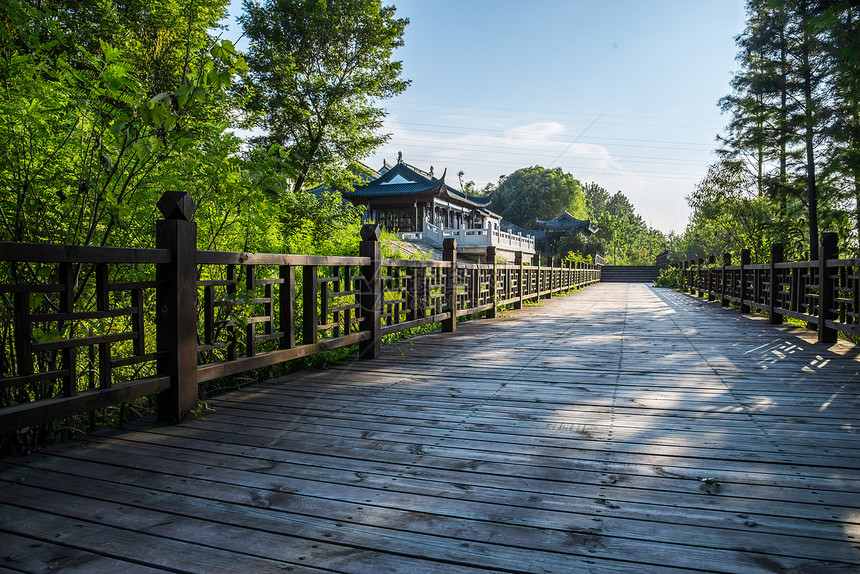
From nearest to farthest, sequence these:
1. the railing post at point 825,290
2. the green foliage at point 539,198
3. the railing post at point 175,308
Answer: the railing post at point 175,308 → the railing post at point 825,290 → the green foliage at point 539,198

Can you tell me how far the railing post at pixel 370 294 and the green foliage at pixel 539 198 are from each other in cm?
5564

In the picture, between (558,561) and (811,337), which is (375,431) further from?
(811,337)

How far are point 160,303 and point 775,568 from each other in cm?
246

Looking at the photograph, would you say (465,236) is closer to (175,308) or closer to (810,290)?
(810,290)

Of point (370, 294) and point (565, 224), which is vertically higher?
point (565, 224)

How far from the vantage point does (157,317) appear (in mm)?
2516

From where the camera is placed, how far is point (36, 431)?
2293mm

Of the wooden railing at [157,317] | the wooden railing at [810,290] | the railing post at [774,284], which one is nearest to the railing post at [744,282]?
the wooden railing at [810,290]

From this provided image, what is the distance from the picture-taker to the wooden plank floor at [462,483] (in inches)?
54.2

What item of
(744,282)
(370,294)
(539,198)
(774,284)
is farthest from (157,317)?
(539,198)

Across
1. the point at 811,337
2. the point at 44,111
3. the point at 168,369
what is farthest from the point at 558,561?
the point at 811,337

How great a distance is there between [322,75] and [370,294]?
12443mm

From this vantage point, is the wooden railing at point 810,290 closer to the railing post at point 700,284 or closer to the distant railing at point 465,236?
the railing post at point 700,284

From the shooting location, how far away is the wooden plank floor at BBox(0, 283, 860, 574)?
4.52ft
